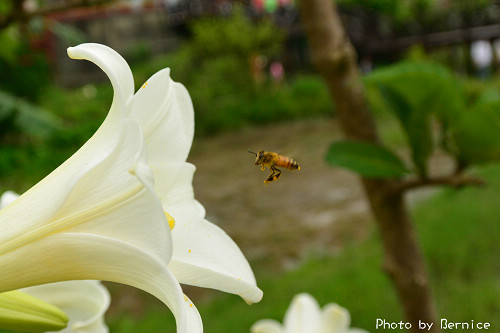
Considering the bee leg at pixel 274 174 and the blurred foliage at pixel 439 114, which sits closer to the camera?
the bee leg at pixel 274 174

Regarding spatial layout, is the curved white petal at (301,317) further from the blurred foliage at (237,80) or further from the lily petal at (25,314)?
the blurred foliage at (237,80)

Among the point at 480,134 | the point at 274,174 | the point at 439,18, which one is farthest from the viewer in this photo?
the point at 439,18

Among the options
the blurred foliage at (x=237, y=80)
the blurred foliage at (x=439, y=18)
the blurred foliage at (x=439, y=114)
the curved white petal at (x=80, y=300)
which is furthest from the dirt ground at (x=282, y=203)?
the blurred foliage at (x=439, y=18)

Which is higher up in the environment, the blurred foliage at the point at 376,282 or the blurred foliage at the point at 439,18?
the blurred foliage at the point at 376,282

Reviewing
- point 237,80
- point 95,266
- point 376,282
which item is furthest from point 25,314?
point 237,80

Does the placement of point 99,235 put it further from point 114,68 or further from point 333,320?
point 333,320

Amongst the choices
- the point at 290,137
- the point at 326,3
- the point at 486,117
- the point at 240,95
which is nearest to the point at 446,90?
the point at 486,117

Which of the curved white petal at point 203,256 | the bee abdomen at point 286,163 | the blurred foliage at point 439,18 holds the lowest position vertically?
the blurred foliage at point 439,18
